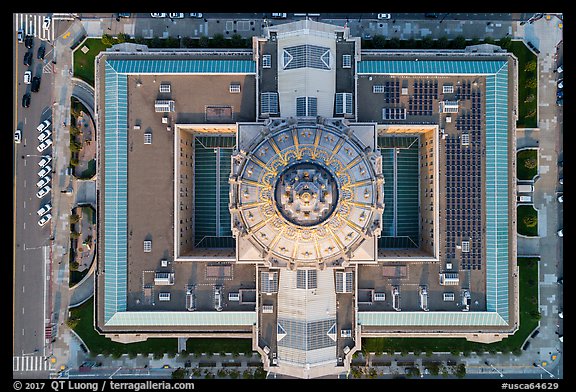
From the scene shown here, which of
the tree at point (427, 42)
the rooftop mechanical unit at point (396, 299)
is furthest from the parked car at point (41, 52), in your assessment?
the rooftop mechanical unit at point (396, 299)

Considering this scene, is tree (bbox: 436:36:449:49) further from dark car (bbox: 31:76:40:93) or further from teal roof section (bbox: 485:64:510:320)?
dark car (bbox: 31:76:40:93)

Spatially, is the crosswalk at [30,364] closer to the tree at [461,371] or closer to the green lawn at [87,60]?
the green lawn at [87,60]

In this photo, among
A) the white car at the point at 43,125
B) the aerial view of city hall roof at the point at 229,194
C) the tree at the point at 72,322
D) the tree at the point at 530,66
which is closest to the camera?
the aerial view of city hall roof at the point at 229,194

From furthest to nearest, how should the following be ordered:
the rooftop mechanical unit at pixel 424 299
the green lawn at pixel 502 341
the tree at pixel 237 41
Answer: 1. the green lawn at pixel 502 341
2. the tree at pixel 237 41
3. the rooftop mechanical unit at pixel 424 299

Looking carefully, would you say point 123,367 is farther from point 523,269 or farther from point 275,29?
point 523,269

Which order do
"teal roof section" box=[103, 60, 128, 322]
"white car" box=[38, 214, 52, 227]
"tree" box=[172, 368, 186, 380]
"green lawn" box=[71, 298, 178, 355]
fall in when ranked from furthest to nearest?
1. "white car" box=[38, 214, 52, 227]
2. "green lawn" box=[71, 298, 178, 355]
3. "tree" box=[172, 368, 186, 380]
4. "teal roof section" box=[103, 60, 128, 322]

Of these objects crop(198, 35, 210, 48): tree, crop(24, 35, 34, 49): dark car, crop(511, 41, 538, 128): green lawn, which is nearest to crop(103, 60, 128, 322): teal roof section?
crop(198, 35, 210, 48): tree
